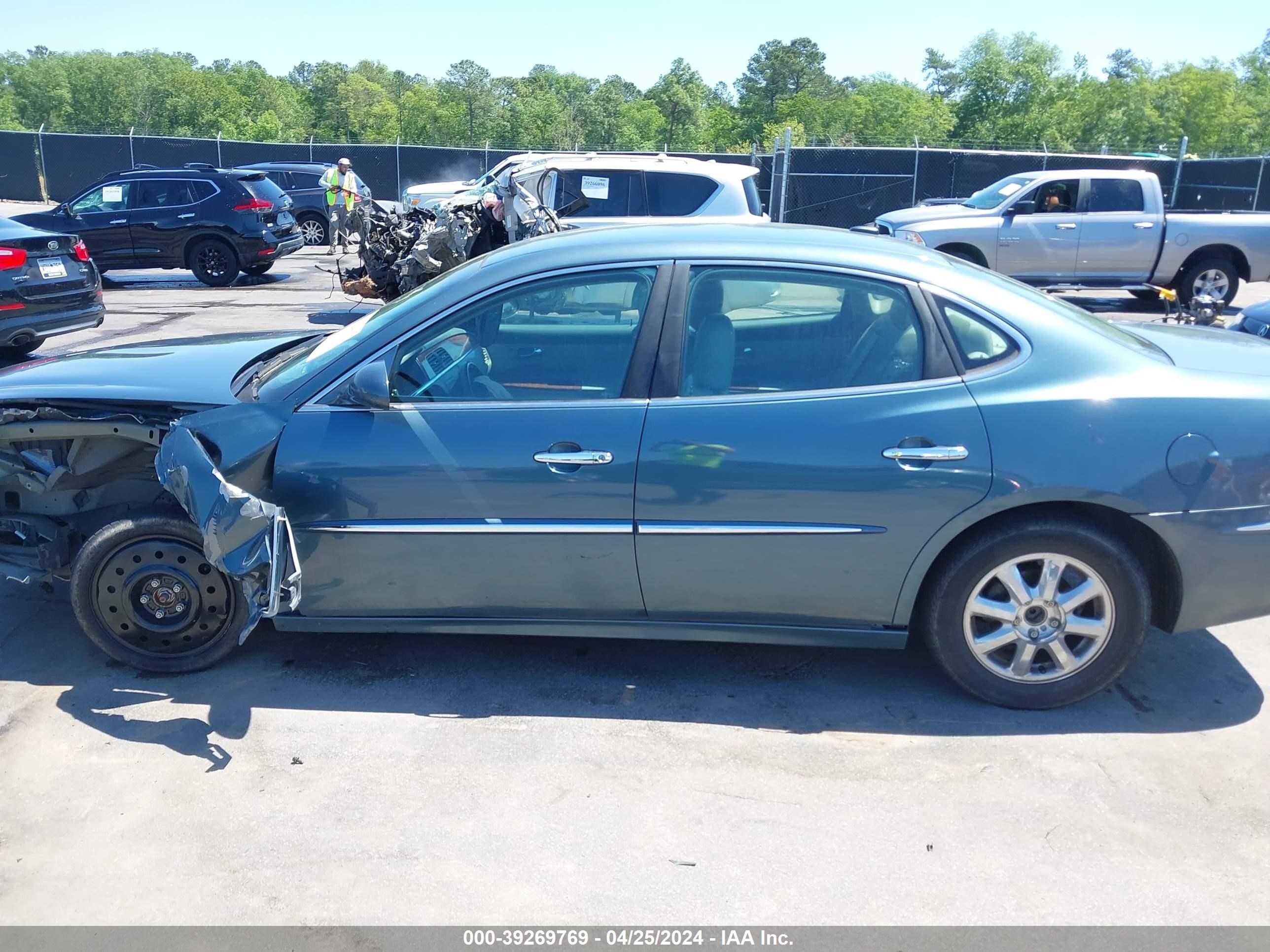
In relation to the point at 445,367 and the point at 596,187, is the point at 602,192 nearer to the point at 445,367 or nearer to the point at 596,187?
the point at 596,187

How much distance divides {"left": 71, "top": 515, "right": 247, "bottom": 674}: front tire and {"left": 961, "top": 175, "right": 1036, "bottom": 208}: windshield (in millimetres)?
12698

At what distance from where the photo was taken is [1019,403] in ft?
11.9

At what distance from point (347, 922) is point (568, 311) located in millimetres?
2204

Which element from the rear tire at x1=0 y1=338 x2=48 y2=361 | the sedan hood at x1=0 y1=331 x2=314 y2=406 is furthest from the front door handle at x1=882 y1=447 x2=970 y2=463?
the rear tire at x1=0 y1=338 x2=48 y2=361

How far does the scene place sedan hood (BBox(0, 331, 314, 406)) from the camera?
4.17 meters

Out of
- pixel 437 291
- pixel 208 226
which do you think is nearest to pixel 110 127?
pixel 208 226

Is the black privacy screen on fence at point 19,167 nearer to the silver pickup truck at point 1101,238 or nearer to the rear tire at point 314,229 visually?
the rear tire at point 314,229

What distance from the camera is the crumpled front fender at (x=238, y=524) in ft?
11.9

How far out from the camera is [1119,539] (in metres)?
3.75

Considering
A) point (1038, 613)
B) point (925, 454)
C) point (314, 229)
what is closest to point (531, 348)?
point (925, 454)

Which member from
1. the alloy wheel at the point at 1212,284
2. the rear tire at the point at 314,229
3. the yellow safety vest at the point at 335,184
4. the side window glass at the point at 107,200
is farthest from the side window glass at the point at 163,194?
the alloy wheel at the point at 1212,284
